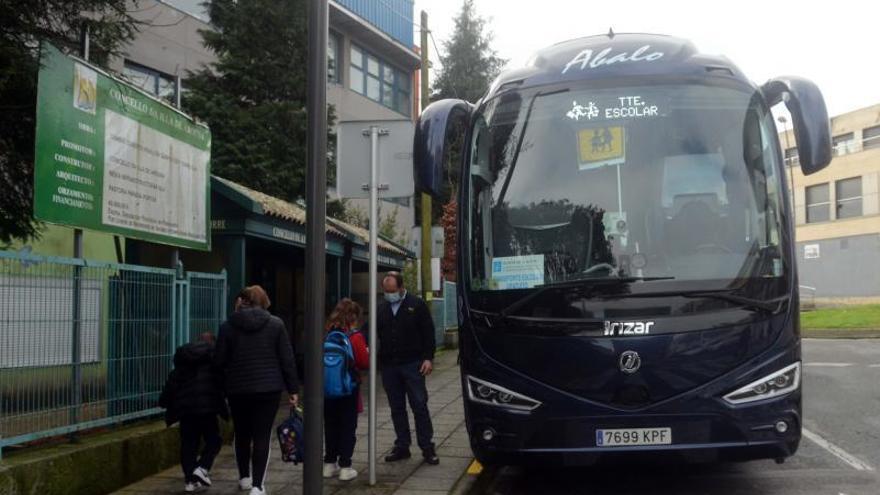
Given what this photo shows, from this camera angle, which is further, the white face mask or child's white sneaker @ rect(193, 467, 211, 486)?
the white face mask

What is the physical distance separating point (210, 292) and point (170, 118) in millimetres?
1854

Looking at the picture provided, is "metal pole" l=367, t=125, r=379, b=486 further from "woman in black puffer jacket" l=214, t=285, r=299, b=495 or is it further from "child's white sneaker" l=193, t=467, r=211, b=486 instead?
"child's white sneaker" l=193, t=467, r=211, b=486

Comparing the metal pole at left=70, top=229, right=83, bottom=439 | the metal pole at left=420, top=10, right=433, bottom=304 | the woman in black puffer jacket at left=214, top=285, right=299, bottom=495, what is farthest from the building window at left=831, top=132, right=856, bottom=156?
the metal pole at left=70, top=229, right=83, bottom=439

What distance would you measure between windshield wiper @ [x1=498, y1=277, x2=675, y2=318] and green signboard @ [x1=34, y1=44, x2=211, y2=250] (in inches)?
142

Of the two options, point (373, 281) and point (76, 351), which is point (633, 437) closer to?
point (373, 281)

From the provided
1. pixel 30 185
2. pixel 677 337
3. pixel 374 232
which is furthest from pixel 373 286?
pixel 30 185

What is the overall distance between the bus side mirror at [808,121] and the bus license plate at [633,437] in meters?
2.14

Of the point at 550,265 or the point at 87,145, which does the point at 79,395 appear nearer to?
the point at 87,145

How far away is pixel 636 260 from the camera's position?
6.18m

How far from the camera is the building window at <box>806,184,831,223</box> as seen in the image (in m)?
48.4

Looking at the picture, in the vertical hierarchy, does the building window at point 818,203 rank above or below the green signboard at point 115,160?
above

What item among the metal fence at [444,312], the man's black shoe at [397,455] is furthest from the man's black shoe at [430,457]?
the metal fence at [444,312]

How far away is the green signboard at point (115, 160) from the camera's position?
676 cm

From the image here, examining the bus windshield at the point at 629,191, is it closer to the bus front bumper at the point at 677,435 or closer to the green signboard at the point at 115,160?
the bus front bumper at the point at 677,435
